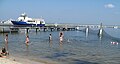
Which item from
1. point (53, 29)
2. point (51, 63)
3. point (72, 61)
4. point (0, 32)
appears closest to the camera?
point (51, 63)

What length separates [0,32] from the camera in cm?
6322

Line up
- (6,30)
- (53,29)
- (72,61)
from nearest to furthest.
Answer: (72,61)
(6,30)
(53,29)

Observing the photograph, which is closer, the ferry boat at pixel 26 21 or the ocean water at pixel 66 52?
the ocean water at pixel 66 52

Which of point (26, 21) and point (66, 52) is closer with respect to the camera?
point (66, 52)

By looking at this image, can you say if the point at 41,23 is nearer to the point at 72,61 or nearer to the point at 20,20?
the point at 20,20

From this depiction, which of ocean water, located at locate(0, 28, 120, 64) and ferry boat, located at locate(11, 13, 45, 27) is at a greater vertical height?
ferry boat, located at locate(11, 13, 45, 27)

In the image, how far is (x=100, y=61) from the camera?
84.1 feet

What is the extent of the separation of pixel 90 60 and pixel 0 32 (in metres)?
40.8

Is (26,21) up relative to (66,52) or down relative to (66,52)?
up

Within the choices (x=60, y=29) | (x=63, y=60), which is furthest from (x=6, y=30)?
(x=63, y=60)

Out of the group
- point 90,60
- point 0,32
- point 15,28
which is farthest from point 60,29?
point 90,60

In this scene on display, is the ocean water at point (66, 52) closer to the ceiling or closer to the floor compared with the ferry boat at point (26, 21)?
closer to the floor

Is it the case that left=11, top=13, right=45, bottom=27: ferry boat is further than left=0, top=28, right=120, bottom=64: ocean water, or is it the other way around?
left=11, top=13, right=45, bottom=27: ferry boat

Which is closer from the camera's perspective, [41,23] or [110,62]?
[110,62]
